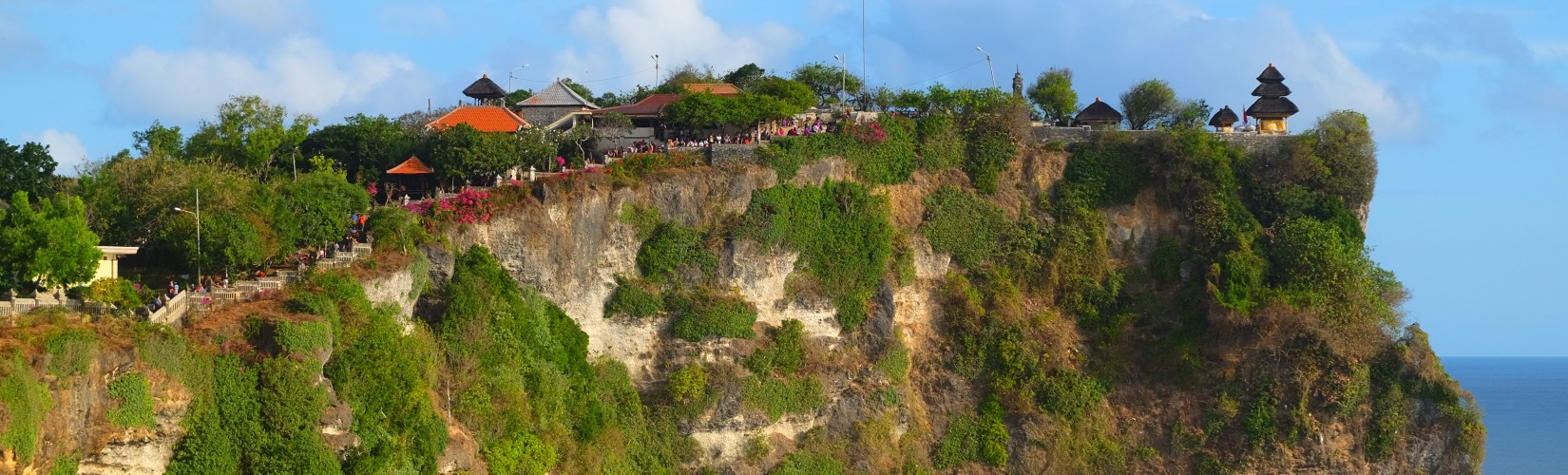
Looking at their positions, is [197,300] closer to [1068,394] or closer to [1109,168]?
[1068,394]

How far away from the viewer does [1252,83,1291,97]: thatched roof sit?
73125 mm

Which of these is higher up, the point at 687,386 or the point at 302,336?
the point at 302,336

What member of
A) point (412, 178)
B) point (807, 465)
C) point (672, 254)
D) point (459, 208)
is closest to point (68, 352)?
point (459, 208)

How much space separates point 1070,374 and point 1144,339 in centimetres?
297

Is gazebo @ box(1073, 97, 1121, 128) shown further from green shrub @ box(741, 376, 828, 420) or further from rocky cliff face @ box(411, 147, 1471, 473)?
green shrub @ box(741, 376, 828, 420)

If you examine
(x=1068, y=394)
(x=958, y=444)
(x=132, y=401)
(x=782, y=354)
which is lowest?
(x=958, y=444)

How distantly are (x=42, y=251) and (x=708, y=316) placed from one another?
20302mm

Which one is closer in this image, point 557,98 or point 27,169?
point 27,169

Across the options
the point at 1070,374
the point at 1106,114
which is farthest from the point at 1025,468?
the point at 1106,114

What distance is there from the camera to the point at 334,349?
5169 cm

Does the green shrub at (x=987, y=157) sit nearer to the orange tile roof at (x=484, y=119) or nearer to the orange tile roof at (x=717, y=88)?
the orange tile roof at (x=717, y=88)

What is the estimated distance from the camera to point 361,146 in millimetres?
68312

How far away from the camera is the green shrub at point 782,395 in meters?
63.2

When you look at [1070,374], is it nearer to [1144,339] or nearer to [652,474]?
[1144,339]
